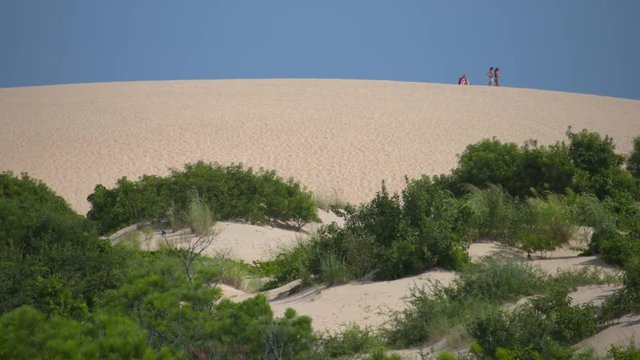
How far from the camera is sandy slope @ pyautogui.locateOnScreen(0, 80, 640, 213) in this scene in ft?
111

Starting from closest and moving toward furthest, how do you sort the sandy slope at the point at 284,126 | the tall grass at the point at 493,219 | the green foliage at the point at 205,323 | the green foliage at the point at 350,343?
the green foliage at the point at 205,323 → the green foliage at the point at 350,343 → the tall grass at the point at 493,219 → the sandy slope at the point at 284,126

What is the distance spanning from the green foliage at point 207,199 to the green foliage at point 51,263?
186 inches

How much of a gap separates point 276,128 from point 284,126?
58cm

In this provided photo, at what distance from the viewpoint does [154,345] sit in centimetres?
764

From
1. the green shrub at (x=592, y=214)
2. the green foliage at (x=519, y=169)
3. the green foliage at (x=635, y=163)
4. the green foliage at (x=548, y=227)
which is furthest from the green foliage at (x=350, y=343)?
the green foliage at (x=635, y=163)

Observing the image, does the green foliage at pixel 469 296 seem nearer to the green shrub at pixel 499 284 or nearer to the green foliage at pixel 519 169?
the green shrub at pixel 499 284

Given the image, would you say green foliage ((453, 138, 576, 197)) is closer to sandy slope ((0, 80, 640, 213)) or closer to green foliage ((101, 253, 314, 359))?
sandy slope ((0, 80, 640, 213))

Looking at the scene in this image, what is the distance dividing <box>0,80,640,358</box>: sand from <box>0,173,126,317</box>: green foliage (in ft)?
14.0

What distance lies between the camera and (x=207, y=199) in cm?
1852

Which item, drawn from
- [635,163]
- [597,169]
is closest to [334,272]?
[597,169]

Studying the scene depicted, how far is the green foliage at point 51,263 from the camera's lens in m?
10.0

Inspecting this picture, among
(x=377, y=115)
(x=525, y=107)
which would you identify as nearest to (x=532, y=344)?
(x=377, y=115)

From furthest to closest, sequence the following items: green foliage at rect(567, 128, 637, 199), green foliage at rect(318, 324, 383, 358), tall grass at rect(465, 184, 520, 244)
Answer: green foliage at rect(567, 128, 637, 199), tall grass at rect(465, 184, 520, 244), green foliage at rect(318, 324, 383, 358)

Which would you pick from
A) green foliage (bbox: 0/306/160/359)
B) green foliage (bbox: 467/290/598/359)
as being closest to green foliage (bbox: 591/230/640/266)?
green foliage (bbox: 467/290/598/359)
